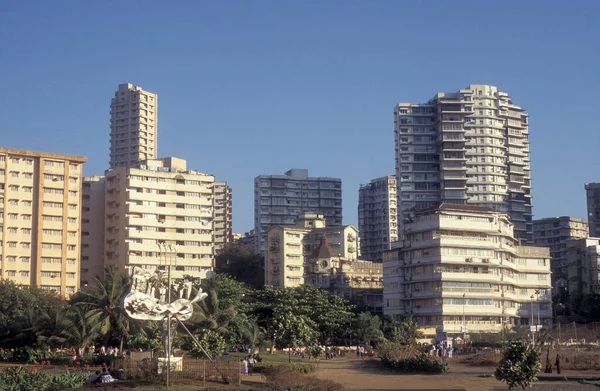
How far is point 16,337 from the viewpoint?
203ft

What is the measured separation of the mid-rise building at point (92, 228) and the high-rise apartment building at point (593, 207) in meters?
89.0

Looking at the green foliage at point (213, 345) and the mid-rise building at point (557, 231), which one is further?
the mid-rise building at point (557, 231)

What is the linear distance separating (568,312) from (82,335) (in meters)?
72.2

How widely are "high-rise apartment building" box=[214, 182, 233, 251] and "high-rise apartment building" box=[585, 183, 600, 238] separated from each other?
7026cm

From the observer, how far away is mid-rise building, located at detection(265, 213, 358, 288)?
122 metres

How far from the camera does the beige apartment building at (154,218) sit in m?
111

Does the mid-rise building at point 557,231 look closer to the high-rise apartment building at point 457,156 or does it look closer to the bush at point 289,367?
the high-rise apartment building at point 457,156

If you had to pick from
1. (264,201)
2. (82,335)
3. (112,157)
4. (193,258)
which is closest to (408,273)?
(193,258)

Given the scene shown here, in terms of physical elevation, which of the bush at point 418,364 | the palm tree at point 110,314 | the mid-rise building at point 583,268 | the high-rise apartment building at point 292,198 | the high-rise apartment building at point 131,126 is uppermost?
the high-rise apartment building at point 131,126

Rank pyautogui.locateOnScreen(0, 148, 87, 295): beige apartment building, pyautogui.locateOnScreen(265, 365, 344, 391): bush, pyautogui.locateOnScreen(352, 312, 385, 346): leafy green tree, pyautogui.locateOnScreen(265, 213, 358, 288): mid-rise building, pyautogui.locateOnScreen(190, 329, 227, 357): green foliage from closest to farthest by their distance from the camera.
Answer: pyautogui.locateOnScreen(265, 365, 344, 391): bush
pyautogui.locateOnScreen(190, 329, 227, 357): green foliage
pyautogui.locateOnScreen(352, 312, 385, 346): leafy green tree
pyautogui.locateOnScreen(0, 148, 87, 295): beige apartment building
pyautogui.locateOnScreen(265, 213, 358, 288): mid-rise building

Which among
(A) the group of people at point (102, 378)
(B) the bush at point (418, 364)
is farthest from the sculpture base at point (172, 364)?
(B) the bush at point (418, 364)

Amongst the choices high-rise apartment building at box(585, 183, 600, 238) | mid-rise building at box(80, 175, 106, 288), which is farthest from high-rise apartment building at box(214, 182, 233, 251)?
high-rise apartment building at box(585, 183, 600, 238)

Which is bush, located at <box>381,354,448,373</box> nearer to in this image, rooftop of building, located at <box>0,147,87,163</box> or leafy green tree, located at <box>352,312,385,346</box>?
leafy green tree, located at <box>352,312,385,346</box>

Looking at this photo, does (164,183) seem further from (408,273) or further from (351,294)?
(408,273)
